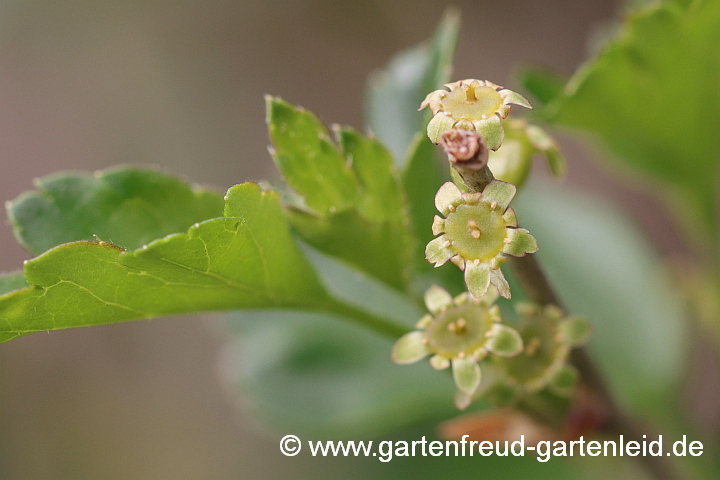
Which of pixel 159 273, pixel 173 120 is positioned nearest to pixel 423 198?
pixel 159 273

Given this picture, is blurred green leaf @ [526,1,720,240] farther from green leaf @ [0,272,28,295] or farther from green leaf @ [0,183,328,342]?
green leaf @ [0,272,28,295]

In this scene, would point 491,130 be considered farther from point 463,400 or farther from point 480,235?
point 463,400

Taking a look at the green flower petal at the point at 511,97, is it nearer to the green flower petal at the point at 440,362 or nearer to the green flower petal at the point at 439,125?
the green flower petal at the point at 439,125

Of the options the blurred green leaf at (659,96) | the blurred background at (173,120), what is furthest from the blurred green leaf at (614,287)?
the blurred background at (173,120)

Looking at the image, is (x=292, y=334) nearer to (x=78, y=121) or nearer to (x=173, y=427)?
(x=173, y=427)

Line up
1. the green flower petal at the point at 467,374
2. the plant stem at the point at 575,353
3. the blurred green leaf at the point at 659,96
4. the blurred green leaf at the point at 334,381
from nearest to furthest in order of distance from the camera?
the plant stem at the point at 575,353
the green flower petal at the point at 467,374
the blurred green leaf at the point at 659,96
the blurred green leaf at the point at 334,381

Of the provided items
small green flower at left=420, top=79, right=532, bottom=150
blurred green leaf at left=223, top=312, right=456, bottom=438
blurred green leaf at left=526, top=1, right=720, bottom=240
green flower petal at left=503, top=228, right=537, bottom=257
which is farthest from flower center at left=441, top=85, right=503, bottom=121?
blurred green leaf at left=223, top=312, right=456, bottom=438

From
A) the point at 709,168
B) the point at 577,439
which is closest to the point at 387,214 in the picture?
the point at 577,439

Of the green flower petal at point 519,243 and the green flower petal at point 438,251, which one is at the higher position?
the green flower petal at point 438,251
